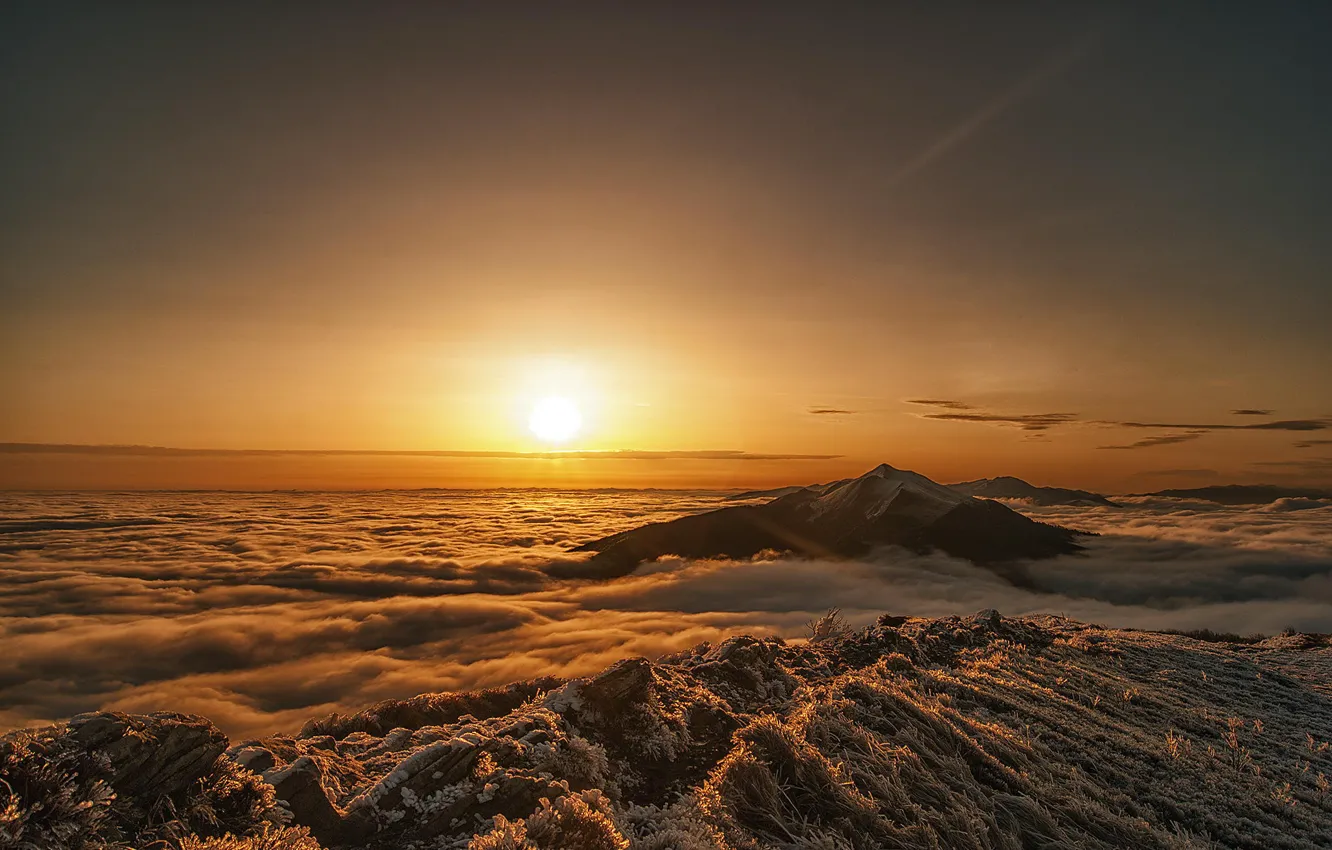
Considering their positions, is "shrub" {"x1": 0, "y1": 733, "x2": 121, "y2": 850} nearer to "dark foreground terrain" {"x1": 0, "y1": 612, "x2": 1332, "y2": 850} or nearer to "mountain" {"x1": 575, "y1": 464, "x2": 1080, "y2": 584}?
"dark foreground terrain" {"x1": 0, "y1": 612, "x2": 1332, "y2": 850}

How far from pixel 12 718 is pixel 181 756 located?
2405 inches

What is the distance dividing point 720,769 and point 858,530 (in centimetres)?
10105

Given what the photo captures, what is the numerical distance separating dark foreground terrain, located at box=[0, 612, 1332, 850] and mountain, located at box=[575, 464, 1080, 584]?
89.8 m

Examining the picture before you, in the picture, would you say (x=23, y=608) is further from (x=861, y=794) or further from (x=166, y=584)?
(x=861, y=794)

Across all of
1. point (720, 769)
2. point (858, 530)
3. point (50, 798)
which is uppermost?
point (50, 798)

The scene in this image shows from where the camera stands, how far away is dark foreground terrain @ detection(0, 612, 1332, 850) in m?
4.14

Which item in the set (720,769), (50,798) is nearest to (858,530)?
(720,769)

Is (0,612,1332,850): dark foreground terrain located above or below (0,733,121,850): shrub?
below

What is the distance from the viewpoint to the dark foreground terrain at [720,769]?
4.14m

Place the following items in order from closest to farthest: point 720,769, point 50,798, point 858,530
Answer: point 50,798
point 720,769
point 858,530

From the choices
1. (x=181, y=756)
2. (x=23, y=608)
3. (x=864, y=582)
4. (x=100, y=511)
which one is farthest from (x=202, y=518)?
(x=181, y=756)

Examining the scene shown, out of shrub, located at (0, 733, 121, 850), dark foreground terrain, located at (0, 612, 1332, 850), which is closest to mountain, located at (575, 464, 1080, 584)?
dark foreground terrain, located at (0, 612, 1332, 850)

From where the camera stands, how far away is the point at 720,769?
636 centimetres

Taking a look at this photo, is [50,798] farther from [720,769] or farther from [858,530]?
[858,530]
